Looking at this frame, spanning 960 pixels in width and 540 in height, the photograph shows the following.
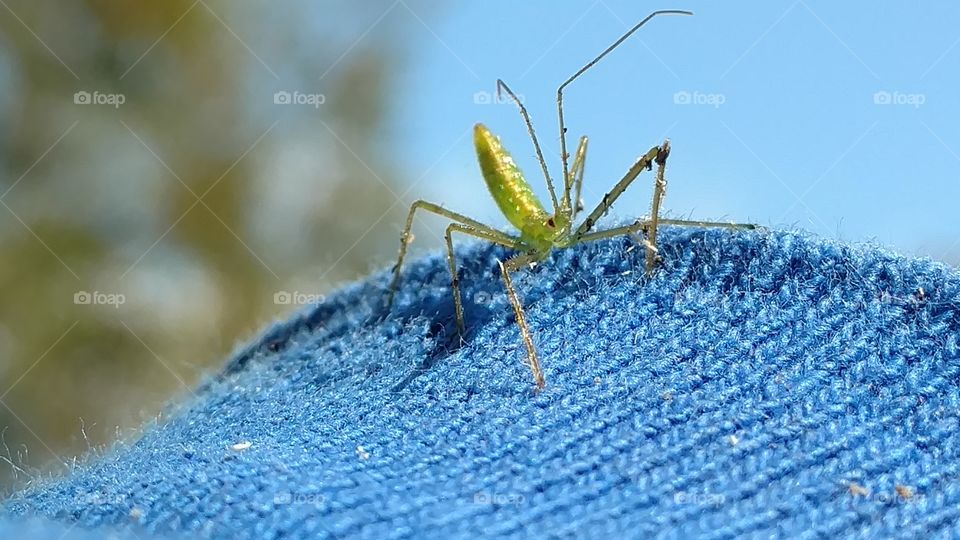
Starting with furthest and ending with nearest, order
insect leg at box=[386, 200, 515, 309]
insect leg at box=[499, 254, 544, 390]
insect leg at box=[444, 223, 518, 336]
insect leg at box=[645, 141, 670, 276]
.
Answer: insect leg at box=[386, 200, 515, 309] < insect leg at box=[444, 223, 518, 336] < insect leg at box=[645, 141, 670, 276] < insect leg at box=[499, 254, 544, 390]

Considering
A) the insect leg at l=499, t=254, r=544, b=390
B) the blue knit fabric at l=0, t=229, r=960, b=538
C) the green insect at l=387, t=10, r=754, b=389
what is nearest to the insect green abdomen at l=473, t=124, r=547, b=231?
the green insect at l=387, t=10, r=754, b=389

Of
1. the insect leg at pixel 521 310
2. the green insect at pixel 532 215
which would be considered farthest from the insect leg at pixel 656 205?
the insect leg at pixel 521 310

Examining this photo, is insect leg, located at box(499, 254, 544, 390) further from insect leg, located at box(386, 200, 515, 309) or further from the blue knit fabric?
insect leg, located at box(386, 200, 515, 309)

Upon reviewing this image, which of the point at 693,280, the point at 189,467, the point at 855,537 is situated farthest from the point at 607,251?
the point at 189,467

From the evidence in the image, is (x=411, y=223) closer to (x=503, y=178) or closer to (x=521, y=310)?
(x=503, y=178)

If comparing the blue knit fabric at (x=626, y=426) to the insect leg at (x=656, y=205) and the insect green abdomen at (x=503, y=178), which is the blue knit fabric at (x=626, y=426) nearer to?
the insect leg at (x=656, y=205)

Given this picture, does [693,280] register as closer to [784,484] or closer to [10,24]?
[784,484]
